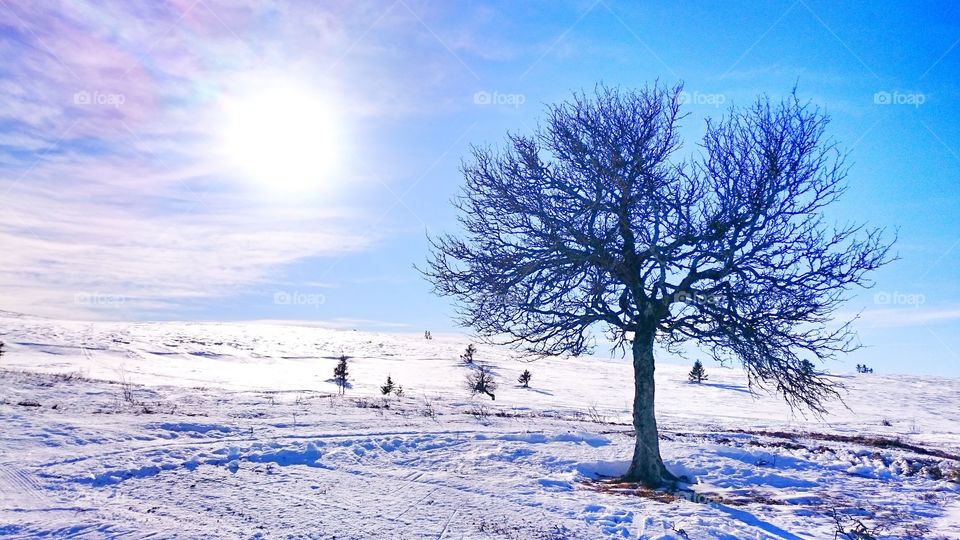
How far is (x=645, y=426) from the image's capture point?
1141cm

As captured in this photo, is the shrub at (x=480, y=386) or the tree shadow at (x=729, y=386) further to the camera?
the tree shadow at (x=729, y=386)

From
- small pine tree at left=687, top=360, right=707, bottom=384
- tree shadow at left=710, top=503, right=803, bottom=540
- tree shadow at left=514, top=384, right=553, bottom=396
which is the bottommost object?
tree shadow at left=710, top=503, right=803, bottom=540

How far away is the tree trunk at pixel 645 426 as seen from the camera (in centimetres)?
1128

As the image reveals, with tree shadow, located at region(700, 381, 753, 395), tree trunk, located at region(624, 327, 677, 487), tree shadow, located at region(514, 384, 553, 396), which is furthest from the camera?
tree shadow, located at region(700, 381, 753, 395)

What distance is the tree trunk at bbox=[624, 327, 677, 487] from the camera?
37.0 ft

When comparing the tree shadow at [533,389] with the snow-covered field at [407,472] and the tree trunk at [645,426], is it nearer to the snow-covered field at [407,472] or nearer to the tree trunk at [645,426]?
the snow-covered field at [407,472]

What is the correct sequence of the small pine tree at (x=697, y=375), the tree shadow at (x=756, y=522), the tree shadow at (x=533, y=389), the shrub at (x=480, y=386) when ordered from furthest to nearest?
the small pine tree at (x=697, y=375)
the tree shadow at (x=533, y=389)
the shrub at (x=480, y=386)
the tree shadow at (x=756, y=522)

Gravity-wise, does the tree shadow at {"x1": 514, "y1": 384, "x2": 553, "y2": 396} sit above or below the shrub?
below

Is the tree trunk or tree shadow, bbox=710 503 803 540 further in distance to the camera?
the tree trunk

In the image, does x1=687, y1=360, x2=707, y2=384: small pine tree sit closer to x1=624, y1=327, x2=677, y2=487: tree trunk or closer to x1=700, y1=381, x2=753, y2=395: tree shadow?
x1=700, y1=381, x2=753, y2=395: tree shadow

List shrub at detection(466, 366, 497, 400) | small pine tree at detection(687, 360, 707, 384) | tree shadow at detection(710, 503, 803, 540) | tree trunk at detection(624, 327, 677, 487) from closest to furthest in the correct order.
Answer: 1. tree shadow at detection(710, 503, 803, 540)
2. tree trunk at detection(624, 327, 677, 487)
3. shrub at detection(466, 366, 497, 400)
4. small pine tree at detection(687, 360, 707, 384)

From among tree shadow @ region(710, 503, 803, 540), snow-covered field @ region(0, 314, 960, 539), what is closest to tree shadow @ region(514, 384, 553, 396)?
snow-covered field @ region(0, 314, 960, 539)

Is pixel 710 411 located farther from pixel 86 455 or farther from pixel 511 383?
pixel 86 455

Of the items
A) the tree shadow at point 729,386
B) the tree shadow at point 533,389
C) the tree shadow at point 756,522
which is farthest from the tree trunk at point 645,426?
the tree shadow at point 729,386
